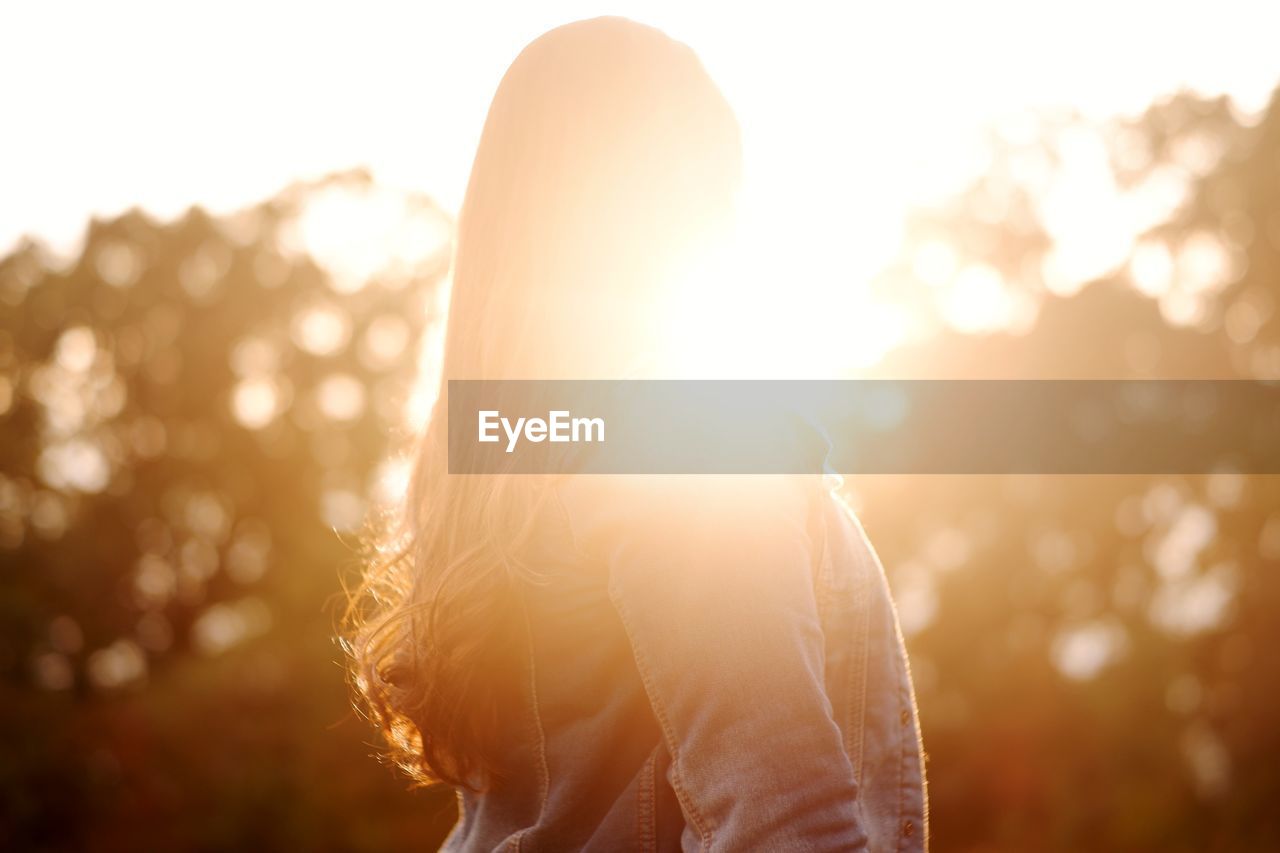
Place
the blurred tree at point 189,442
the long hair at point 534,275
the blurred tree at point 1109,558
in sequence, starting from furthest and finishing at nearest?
the blurred tree at point 189,442 < the blurred tree at point 1109,558 < the long hair at point 534,275

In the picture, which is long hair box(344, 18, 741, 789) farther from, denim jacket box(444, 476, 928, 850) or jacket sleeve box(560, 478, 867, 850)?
jacket sleeve box(560, 478, 867, 850)

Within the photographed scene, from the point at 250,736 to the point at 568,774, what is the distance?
14.0m

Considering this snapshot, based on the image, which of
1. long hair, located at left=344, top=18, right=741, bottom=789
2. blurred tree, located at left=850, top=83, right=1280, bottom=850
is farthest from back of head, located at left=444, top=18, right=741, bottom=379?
blurred tree, located at left=850, top=83, right=1280, bottom=850

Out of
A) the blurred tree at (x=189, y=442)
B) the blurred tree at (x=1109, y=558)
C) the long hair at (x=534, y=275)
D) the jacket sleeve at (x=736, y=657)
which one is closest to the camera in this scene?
the jacket sleeve at (x=736, y=657)

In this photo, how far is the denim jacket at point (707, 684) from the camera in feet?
3.69

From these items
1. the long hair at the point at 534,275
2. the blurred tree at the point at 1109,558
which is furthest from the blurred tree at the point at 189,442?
the long hair at the point at 534,275

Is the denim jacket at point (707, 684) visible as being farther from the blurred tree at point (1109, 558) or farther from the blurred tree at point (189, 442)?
the blurred tree at point (189, 442)

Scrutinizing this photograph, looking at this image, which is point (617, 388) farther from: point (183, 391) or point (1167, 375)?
point (183, 391)

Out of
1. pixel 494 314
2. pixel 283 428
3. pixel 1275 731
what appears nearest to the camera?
pixel 494 314

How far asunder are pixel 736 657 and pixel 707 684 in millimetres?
42

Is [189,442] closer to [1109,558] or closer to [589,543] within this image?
[1109,558]

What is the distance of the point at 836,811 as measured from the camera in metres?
1.11

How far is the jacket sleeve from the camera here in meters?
1.11

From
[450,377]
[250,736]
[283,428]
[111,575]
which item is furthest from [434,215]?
[450,377]
